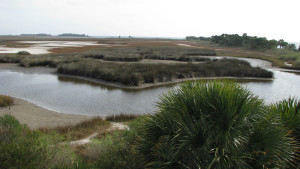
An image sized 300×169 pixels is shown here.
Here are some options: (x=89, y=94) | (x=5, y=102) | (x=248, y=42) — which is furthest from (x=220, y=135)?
(x=248, y=42)

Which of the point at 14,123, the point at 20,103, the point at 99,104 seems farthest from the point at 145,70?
the point at 14,123

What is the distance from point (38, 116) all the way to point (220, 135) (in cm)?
1162

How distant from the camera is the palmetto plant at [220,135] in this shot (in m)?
4.02

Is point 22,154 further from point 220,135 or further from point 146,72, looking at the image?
point 146,72

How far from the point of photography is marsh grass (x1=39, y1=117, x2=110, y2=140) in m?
9.65

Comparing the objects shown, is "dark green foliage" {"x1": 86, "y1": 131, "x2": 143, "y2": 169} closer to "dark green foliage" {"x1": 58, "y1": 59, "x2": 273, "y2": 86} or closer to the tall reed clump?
the tall reed clump

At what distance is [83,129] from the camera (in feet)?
34.4

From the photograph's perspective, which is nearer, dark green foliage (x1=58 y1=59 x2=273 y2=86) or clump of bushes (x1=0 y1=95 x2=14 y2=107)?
clump of bushes (x1=0 y1=95 x2=14 y2=107)

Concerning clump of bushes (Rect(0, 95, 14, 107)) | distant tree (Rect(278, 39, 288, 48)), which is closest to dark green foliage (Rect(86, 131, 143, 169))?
clump of bushes (Rect(0, 95, 14, 107))

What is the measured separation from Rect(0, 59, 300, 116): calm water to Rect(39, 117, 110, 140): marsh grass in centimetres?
294

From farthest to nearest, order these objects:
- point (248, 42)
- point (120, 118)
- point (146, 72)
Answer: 1. point (248, 42)
2. point (146, 72)
3. point (120, 118)

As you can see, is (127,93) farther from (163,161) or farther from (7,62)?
(7,62)

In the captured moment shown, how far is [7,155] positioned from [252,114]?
494 centimetres

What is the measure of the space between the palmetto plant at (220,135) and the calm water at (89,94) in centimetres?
904
